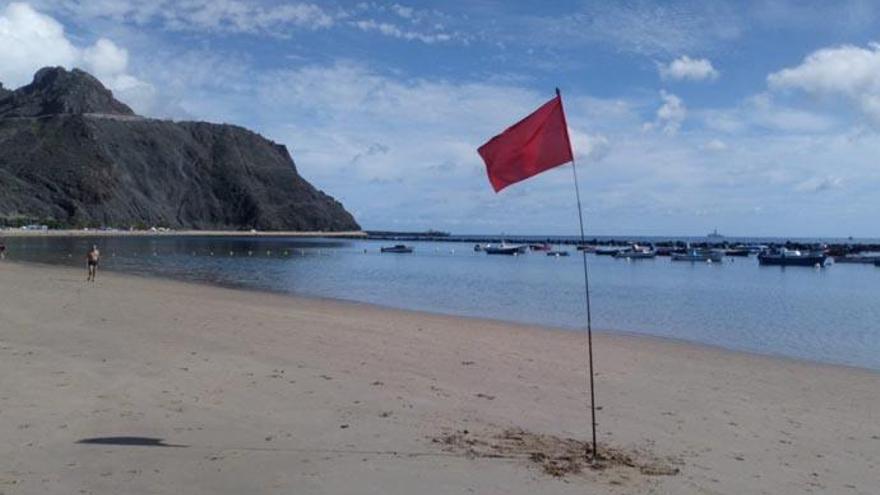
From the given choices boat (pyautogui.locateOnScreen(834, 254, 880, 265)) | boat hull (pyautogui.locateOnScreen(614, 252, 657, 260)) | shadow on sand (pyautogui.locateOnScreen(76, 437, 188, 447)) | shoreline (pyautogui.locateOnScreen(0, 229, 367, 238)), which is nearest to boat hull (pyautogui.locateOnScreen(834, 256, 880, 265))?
boat (pyautogui.locateOnScreen(834, 254, 880, 265))

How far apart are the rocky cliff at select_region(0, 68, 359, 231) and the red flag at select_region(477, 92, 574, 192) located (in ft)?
459

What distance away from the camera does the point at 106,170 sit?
16175cm

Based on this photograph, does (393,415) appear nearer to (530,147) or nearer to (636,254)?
(530,147)

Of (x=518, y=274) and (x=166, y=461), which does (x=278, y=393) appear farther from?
(x=518, y=274)

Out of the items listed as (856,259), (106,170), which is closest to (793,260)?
(856,259)

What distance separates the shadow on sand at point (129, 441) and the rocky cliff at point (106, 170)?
5456 inches

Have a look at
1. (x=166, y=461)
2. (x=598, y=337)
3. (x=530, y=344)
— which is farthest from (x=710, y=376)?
(x=166, y=461)

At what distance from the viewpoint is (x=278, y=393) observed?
10414 mm

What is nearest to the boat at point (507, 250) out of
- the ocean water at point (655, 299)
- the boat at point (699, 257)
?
the boat at point (699, 257)

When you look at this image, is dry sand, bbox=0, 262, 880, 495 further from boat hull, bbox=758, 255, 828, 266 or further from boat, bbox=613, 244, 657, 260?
boat, bbox=613, 244, 657, 260

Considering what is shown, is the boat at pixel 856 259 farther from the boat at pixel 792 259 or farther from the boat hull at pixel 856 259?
the boat at pixel 792 259

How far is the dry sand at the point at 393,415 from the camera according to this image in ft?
23.0

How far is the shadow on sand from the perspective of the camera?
7598 millimetres

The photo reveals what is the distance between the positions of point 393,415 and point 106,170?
550 feet
